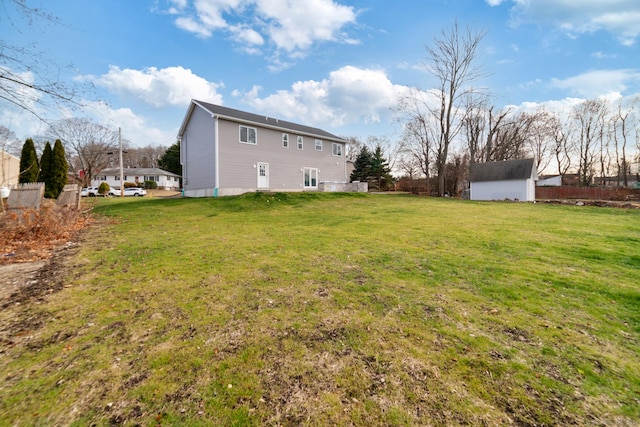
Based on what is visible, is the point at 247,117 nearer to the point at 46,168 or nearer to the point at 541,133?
the point at 46,168

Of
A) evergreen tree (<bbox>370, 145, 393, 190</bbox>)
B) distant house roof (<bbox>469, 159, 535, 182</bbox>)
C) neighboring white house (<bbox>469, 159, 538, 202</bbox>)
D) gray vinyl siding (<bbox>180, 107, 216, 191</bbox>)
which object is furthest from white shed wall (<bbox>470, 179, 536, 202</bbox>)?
gray vinyl siding (<bbox>180, 107, 216, 191</bbox>)

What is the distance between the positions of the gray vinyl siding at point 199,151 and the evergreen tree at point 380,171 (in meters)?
25.0

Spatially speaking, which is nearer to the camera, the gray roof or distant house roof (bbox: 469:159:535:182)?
the gray roof

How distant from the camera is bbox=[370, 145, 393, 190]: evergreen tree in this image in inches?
1540

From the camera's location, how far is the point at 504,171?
25812 mm

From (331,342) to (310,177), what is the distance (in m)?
22.4

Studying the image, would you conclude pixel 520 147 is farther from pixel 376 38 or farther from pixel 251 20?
pixel 251 20

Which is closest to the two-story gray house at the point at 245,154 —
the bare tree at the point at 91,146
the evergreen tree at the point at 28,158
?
the evergreen tree at the point at 28,158

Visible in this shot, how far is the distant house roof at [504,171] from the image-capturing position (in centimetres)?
2466

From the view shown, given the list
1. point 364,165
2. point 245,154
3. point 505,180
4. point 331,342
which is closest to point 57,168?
point 245,154

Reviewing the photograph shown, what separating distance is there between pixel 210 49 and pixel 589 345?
19.2 meters

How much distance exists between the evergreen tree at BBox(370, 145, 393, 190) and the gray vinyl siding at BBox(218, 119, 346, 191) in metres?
13.7

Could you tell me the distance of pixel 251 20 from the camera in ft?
45.4

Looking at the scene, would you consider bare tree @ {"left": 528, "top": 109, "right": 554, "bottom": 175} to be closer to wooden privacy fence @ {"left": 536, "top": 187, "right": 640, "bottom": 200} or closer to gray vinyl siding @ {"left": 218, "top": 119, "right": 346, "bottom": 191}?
wooden privacy fence @ {"left": 536, "top": 187, "right": 640, "bottom": 200}
